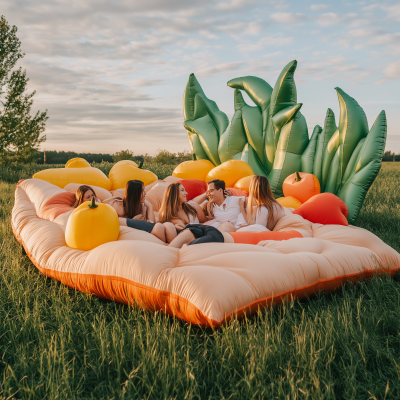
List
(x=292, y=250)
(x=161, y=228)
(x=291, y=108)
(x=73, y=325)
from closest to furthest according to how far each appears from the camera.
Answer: (x=73, y=325) < (x=292, y=250) < (x=161, y=228) < (x=291, y=108)

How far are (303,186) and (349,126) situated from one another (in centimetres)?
104

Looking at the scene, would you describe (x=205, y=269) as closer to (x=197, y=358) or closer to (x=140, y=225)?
(x=197, y=358)

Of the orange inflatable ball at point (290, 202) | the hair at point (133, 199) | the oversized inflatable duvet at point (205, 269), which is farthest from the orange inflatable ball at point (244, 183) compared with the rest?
the oversized inflatable duvet at point (205, 269)

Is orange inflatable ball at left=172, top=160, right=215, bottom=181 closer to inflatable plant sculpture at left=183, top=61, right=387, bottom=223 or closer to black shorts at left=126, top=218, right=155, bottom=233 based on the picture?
inflatable plant sculpture at left=183, top=61, right=387, bottom=223

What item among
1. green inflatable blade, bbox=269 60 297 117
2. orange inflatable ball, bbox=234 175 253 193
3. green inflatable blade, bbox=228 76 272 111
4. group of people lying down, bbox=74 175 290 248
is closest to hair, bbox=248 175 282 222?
group of people lying down, bbox=74 175 290 248

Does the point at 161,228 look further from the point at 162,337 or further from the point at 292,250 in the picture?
the point at 162,337

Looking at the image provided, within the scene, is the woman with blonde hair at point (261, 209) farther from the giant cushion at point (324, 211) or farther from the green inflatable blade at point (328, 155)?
the green inflatable blade at point (328, 155)

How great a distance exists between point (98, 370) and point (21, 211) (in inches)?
125

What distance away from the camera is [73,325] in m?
2.03

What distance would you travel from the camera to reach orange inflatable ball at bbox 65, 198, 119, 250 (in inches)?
110

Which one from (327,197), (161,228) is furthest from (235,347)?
(327,197)

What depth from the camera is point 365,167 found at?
4496mm

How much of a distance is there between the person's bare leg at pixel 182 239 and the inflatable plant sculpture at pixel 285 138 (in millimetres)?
2682

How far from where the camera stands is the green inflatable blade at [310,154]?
211 inches
